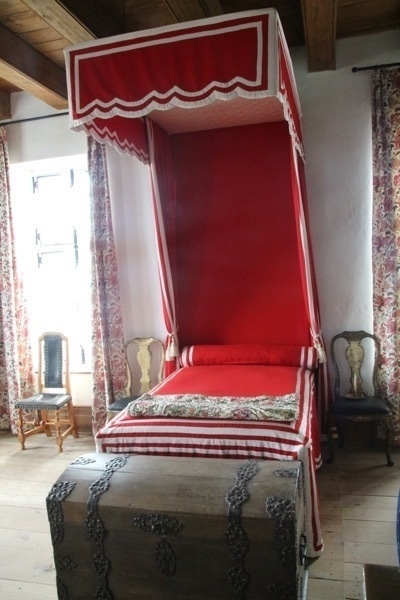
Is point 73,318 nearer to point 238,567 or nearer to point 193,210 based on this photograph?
point 193,210

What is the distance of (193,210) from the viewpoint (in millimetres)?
3727

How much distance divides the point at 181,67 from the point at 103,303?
223 centimetres

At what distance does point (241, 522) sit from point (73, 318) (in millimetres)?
3115

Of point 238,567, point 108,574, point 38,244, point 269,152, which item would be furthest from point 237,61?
point 38,244

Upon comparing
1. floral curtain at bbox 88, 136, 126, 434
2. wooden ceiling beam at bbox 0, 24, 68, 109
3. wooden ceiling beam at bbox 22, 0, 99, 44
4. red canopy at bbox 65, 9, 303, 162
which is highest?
wooden ceiling beam at bbox 0, 24, 68, 109

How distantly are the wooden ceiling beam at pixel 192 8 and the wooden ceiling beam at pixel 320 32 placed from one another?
50 centimetres

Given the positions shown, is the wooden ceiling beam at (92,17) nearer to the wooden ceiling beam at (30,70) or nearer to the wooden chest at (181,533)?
the wooden ceiling beam at (30,70)

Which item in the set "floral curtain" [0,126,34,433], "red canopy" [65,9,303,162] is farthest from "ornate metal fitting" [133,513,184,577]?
"floral curtain" [0,126,34,433]

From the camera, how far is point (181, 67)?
81.0 inches

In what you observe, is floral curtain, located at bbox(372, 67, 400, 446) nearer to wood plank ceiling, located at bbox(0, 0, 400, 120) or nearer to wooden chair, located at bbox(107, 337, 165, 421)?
wood plank ceiling, located at bbox(0, 0, 400, 120)

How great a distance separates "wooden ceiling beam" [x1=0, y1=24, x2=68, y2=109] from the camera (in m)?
3.14

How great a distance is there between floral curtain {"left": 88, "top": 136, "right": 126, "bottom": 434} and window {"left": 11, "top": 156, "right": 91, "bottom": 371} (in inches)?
16.0

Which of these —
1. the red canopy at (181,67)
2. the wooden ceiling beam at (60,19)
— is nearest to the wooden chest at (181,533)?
the red canopy at (181,67)

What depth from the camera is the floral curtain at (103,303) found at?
12.6 feet
